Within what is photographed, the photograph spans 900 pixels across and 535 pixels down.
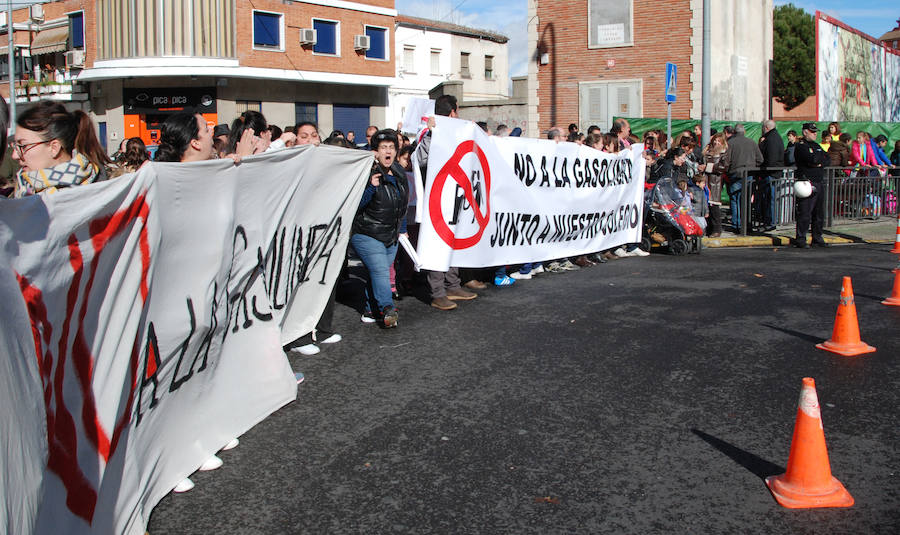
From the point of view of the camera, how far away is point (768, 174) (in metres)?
15.0

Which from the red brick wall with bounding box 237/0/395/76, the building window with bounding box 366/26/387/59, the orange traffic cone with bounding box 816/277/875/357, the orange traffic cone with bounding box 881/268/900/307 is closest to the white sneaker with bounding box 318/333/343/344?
the orange traffic cone with bounding box 816/277/875/357

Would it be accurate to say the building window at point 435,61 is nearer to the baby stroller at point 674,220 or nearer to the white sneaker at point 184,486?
the baby stroller at point 674,220

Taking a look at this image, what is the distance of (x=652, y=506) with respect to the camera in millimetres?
3852

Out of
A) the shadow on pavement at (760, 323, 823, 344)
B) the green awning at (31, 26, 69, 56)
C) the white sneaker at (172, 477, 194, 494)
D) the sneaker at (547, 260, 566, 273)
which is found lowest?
the white sneaker at (172, 477, 194, 494)

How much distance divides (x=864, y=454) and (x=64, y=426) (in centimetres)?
387

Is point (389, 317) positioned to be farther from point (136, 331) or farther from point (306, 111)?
point (306, 111)

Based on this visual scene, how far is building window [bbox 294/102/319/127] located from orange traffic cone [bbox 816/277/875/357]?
3301 cm

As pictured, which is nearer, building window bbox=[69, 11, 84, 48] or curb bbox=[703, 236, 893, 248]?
curb bbox=[703, 236, 893, 248]

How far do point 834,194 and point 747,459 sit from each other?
12884mm

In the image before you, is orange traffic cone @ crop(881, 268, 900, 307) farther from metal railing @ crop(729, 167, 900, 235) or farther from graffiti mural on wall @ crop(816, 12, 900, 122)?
graffiti mural on wall @ crop(816, 12, 900, 122)

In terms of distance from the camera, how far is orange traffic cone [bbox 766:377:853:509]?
3854mm

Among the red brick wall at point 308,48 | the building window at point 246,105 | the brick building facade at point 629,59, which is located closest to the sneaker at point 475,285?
the brick building facade at point 629,59

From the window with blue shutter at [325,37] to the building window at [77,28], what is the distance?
1014 cm

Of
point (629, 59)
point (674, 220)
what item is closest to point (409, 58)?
point (629, 59)
